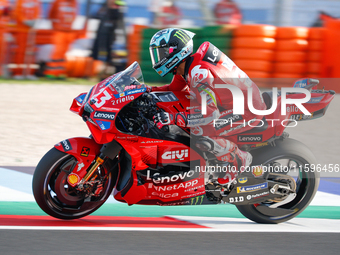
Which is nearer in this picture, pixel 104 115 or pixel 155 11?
pixel 104 115

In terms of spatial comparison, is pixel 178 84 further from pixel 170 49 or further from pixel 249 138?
pixel 249 138

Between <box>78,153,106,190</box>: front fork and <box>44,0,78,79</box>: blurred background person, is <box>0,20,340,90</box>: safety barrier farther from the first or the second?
<box>78,153,106,190</box>: front fork

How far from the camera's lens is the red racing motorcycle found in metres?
4.54

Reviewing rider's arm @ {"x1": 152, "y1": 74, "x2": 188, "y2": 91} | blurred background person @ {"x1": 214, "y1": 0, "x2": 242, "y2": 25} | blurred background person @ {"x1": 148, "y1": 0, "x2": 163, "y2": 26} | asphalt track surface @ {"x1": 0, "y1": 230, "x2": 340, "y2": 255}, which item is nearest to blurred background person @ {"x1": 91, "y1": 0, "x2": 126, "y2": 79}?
blurred background person @ {"x1": 148, "y1": 0, "x2": 163, "y2": 26}

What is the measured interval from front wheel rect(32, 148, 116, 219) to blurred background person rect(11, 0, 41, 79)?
27.8ft

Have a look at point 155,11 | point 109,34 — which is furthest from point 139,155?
point 155,11

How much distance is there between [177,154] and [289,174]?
1176mm

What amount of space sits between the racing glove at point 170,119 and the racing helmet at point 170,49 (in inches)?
18.7


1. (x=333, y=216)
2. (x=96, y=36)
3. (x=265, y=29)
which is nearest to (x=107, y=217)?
(x=333, y=216)

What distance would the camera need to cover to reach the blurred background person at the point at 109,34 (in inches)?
492

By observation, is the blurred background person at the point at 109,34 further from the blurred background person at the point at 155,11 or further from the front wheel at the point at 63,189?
the front wheel at the point at 63,189

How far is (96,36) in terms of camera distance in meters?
12.8

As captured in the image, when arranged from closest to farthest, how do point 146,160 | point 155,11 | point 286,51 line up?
point 146,160, point 286,51, point 155,11

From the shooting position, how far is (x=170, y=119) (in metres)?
4.37
